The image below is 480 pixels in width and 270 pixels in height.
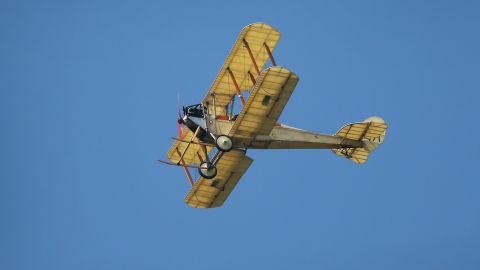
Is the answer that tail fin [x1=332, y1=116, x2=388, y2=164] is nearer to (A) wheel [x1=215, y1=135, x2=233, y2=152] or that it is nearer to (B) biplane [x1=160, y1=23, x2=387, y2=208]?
(B) biplane [x1=160, y1=23, x2=387, y2=208]

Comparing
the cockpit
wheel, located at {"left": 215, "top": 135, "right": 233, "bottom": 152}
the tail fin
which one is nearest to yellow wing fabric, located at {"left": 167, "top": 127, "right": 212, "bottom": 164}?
the cockpit

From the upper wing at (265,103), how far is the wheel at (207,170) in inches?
77.1

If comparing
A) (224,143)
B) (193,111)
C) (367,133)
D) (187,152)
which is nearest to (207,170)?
(224,143)

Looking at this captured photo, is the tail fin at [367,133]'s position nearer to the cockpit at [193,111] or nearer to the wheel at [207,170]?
the wheel at [207,170]

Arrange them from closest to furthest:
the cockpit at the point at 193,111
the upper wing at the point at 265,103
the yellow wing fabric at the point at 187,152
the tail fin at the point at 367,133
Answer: the upper wing at the point at 265,103 < the cockpit at the point at 193,111 < the tail fin at the point at 367,133 < the yellow wing fabric at the point at 187,152

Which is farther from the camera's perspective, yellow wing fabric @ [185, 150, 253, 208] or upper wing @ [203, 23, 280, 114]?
yellow wing fabric @ [185, 150, 253, 208]

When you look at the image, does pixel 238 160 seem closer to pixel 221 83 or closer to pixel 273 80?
pixel 221 83

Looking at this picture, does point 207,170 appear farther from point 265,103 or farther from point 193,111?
point 265,103

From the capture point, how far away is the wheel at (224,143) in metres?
39.2

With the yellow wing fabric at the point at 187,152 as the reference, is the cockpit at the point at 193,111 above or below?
below

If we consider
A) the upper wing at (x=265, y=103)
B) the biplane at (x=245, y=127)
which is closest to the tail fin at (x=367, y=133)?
the biplane at (x=245, y=127)

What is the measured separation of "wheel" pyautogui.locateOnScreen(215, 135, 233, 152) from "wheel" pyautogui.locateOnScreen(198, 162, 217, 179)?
1.74 m

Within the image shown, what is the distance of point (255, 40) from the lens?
40906 mm

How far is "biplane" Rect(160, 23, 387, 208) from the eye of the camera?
38.2 m
